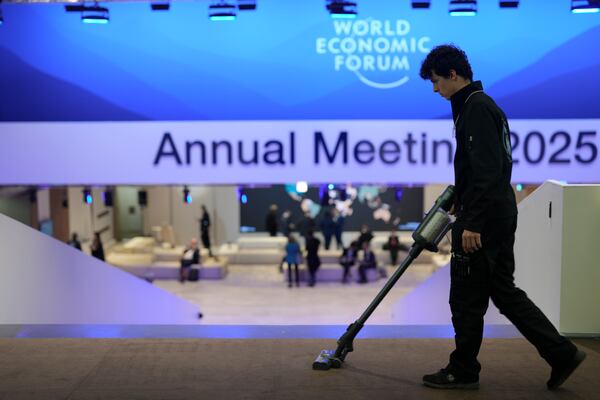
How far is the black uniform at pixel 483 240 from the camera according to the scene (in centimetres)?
229

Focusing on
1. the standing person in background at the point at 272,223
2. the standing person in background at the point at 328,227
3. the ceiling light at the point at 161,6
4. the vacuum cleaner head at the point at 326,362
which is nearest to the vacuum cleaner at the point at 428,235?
the vacuum cleaner head at the point at 326,362

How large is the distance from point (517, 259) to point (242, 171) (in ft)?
19.1

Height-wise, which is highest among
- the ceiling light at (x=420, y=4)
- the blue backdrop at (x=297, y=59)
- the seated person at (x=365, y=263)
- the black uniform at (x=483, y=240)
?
the ceiling light at (x=420, y=4)

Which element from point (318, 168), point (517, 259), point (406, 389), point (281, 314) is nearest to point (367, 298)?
point (281, 314)

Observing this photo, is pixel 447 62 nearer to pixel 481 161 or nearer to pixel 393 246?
pixel 481 161

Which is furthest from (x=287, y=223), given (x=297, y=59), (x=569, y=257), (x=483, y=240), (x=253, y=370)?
(x=483, y=240)

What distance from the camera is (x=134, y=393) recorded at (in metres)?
2.41

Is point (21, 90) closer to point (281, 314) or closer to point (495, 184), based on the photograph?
point (281, 314)

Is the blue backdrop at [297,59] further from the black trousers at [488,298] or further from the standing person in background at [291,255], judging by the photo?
the black trousers at [488,298]

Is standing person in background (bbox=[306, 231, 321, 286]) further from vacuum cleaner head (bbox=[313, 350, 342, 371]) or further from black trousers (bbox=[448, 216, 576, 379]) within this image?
black trousers (bbox=[448, 216, 576, 379])

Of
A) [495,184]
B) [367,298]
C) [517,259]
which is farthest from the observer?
[367,298]

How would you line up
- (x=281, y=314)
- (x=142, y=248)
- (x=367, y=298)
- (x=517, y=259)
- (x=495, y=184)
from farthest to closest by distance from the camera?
(x=142, y=248) → (x=367, y=298) → (x=281, y=314) → (x=517, y=259) → (x=495, y=184)

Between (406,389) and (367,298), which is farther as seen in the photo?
(367,298)

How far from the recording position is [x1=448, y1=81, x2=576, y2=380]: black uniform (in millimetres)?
2293
